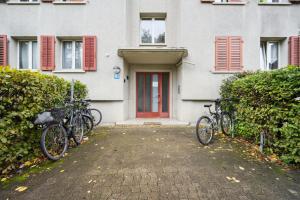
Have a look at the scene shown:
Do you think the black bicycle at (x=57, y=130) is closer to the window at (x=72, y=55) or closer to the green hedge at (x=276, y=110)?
the window at (x=72, y=55)

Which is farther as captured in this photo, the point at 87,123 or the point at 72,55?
the point at 72,55

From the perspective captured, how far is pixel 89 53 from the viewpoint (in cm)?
740

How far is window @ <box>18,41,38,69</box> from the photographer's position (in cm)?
783

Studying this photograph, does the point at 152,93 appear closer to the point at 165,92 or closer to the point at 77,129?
the point at 165,92

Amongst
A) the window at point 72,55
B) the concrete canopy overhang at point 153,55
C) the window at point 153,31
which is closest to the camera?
the concrete canopy overhang at point 153,55

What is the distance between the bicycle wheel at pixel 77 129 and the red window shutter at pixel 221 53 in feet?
20.3

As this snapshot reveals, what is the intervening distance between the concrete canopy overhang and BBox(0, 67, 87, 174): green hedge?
3.94 metres

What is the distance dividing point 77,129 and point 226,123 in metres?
4.48

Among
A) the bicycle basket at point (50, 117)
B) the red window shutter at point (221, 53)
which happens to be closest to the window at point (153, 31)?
the red window shutter at point (221, 53)

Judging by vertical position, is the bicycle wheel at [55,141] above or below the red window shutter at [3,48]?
below

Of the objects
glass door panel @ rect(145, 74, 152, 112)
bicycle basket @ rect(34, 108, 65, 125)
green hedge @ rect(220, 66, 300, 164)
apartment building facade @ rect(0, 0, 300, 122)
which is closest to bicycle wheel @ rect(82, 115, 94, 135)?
bicycle basket @ rect(34, 108, 65, 125)

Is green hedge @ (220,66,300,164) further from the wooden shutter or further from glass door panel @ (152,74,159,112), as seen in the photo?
the wooden shutter

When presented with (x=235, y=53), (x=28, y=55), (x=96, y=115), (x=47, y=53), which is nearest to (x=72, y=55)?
(x=47, y=53)

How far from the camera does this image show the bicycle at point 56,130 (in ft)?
10.4
